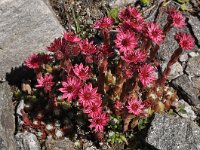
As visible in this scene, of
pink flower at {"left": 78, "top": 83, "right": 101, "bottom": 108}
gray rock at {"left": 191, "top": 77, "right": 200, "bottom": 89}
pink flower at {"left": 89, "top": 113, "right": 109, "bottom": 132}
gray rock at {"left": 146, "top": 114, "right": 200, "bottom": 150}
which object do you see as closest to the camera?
pink flower at {"left": 78, "top": 83, "right": 101, "bottom": 108}

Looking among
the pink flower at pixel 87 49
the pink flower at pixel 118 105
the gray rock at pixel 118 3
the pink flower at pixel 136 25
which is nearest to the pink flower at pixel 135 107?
the pink flower at pixel 118 105

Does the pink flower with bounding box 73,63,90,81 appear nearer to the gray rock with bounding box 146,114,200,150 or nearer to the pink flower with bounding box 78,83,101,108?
the pink flower with bounding box 78,83,101,108

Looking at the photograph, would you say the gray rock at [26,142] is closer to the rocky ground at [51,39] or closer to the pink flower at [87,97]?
the rocky ground at [51,39]

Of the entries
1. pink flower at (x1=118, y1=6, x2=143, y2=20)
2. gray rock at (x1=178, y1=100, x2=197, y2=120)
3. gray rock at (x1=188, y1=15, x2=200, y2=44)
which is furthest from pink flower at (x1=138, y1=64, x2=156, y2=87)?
gray rock at (x1=188, y1=15, x2=200, y2=44)

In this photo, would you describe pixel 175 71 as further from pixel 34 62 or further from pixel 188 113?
pixel 34 62

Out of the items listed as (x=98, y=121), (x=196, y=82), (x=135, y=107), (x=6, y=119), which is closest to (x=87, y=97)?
(x=98, y=121)

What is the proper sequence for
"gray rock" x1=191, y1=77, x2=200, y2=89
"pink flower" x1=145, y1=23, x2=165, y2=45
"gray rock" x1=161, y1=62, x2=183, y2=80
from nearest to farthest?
"pink flower" x1=145, y1=23, x2=165, y2=45 < "gray rock" x1=191, y1=77, x2=200, y2=89 < "gray rock" x1=161, y1=62, x2=183, y2=80

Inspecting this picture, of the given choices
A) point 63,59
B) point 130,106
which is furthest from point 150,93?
point 63,59
